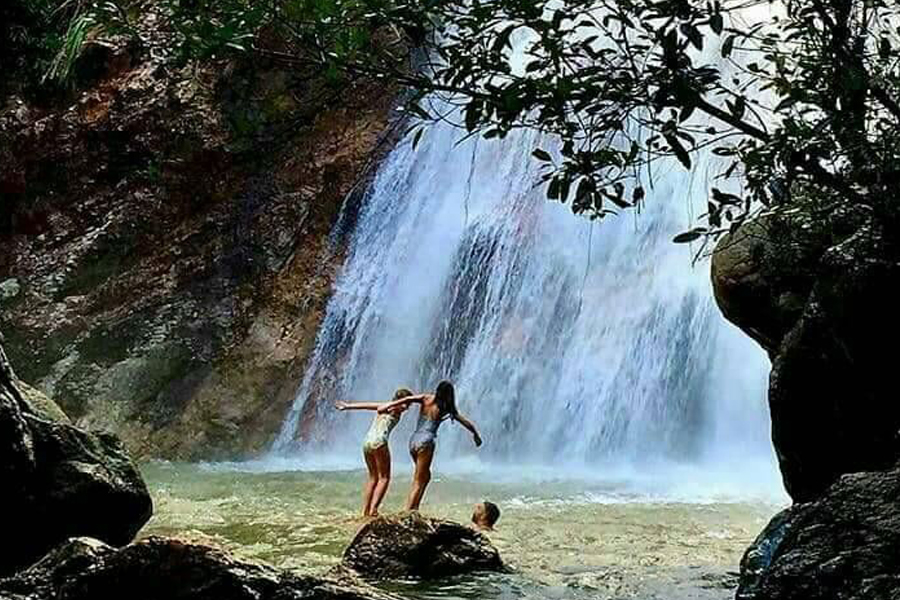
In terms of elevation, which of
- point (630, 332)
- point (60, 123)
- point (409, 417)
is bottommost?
point (409, 417)

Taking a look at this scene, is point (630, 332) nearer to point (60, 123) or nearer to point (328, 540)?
point (328, 540)

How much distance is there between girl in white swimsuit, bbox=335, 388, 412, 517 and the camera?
32.2ft

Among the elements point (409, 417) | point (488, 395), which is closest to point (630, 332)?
point (488, 395)

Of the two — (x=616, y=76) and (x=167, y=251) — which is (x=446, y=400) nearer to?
(x=616, y=76)

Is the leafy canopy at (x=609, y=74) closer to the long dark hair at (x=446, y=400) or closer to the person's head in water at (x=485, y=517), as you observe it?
the person's head in water at (x=485, y=517)

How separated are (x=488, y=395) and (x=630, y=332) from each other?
2051 millimetres

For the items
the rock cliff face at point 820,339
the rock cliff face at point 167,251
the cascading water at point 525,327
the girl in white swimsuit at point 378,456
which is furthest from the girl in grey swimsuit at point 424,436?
the rock cliff face at point 167,251

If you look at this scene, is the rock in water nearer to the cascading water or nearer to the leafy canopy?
the leafy canopy

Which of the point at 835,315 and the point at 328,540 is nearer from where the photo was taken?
the point at 835,315

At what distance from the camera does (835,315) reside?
21.9ft

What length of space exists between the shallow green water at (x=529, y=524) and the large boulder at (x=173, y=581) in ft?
6.35

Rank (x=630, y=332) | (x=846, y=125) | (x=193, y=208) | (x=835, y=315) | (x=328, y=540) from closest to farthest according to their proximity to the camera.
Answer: (x=846, y=125) < (x=835, y=315) < (x=328, y=540) < (x=630, y=332) < (x=193, y=208)

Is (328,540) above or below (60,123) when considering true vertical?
below

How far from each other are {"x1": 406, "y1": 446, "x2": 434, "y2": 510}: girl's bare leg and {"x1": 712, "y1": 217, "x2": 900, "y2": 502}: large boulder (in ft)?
10.6
